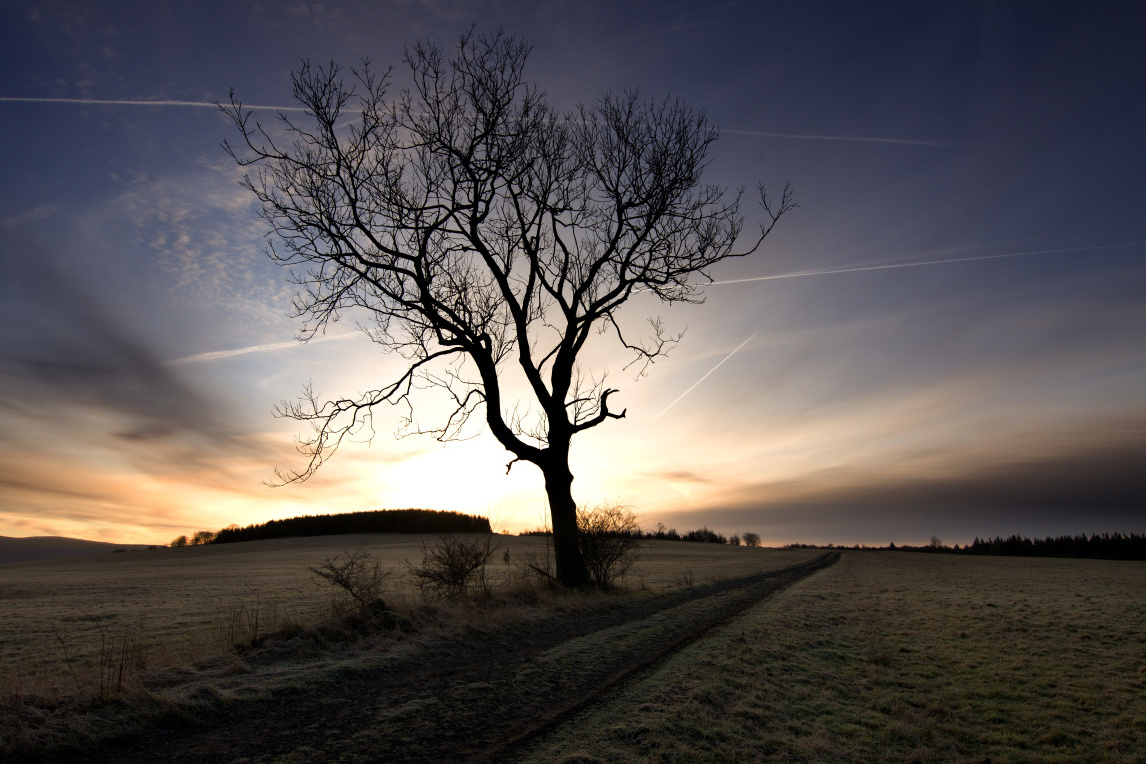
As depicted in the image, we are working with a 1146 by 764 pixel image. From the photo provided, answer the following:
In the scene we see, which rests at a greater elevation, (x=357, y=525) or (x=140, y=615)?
(x=357, y=525)

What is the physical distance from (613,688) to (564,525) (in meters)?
9.27

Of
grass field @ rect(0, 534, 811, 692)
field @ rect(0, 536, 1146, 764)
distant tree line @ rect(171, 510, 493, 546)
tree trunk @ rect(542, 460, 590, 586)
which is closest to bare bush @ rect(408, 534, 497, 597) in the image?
grass field @ rect(0, 534, 811, 692)

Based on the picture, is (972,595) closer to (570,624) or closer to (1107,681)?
(1107,681)

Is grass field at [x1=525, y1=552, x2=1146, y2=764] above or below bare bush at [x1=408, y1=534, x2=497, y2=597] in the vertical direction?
below

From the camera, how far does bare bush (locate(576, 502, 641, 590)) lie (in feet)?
54.3

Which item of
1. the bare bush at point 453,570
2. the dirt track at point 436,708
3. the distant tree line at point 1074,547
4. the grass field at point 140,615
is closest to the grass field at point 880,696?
the dirt track at point 436,708

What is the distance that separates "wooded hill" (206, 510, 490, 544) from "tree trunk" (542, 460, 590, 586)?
6220 cm

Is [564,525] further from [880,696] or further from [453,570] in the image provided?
[880,696]

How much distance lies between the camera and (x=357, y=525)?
7794 cm

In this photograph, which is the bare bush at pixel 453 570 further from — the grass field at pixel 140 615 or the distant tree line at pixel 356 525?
the distant tree line at pixel 356 525

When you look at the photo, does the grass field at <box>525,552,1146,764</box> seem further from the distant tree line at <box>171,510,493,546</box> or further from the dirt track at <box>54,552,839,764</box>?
the distant tree line at <box>171,510,493,546</box>

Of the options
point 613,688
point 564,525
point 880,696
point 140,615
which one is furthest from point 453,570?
point 880,696

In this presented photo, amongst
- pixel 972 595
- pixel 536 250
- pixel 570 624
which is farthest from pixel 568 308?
pixel 972 595

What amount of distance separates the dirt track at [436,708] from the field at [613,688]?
0.03m
